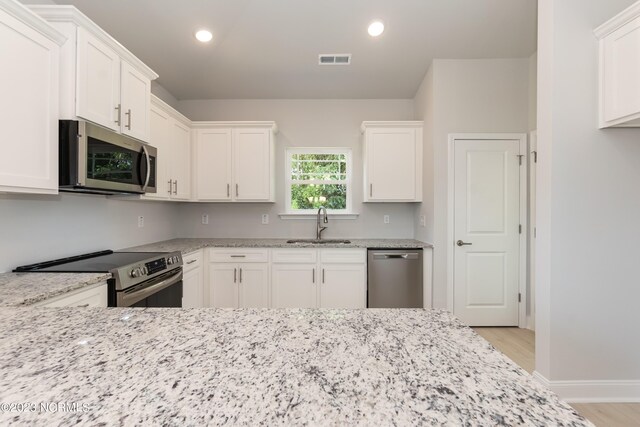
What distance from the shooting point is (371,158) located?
3.51 m

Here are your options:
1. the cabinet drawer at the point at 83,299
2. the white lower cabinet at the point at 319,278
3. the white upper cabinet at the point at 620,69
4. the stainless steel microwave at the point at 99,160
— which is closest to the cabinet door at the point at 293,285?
the white lower cabinet at the point at 319,278

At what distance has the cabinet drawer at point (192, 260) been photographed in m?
2.84

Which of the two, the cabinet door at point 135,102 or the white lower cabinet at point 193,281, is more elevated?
the cabinet door at point 135,102

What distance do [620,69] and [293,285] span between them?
3.04 meters

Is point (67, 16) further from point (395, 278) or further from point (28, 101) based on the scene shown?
point (395, 278)

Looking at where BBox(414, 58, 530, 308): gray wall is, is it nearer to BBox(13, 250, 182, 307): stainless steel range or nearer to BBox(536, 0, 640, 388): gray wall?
BBox(536, 0, 640, 388): gray wall

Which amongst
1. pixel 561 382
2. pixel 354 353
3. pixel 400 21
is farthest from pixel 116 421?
pixel 400 21

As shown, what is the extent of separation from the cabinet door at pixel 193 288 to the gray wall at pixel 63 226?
0.66m

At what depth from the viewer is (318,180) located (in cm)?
399

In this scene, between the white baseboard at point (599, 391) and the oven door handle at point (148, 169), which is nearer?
the white baseboard at point (599, 391)

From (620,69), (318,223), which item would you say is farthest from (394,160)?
(620,69)

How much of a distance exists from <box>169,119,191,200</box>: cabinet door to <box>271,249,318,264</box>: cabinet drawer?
48.2 inches

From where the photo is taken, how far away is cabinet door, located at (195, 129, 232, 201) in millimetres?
3545

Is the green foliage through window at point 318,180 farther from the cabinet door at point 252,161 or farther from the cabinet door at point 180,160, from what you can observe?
the cabinet door at point 180,160
